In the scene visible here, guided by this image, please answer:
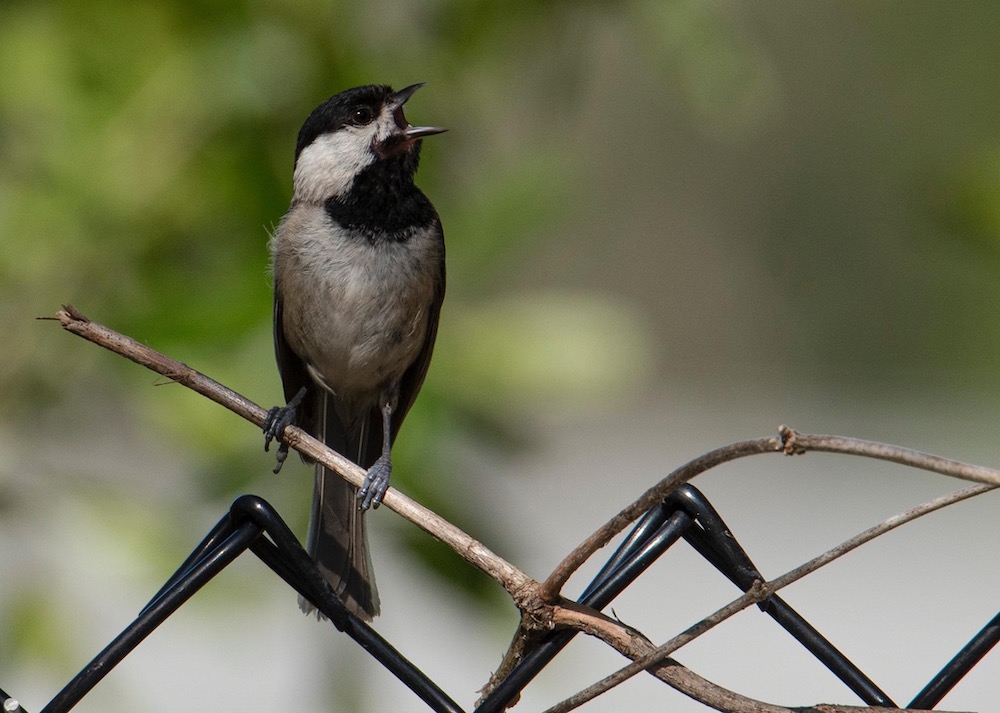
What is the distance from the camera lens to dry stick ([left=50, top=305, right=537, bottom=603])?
4.06 ft

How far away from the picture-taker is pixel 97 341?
1.29 metres

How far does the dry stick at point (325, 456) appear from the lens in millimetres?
1238

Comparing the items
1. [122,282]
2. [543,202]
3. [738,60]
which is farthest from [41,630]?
[738,60]

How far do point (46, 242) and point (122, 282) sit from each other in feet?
0.44

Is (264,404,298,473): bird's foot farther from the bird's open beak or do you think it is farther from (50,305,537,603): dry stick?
the bird's open beak

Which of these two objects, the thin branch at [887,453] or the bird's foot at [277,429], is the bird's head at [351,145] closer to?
the bird's foot at [277,429]

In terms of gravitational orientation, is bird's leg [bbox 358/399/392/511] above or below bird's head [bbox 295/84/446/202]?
below

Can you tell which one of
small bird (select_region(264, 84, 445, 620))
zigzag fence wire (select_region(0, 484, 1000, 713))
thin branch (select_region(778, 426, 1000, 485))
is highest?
small bird (select_region(264, 84, 445, 620))

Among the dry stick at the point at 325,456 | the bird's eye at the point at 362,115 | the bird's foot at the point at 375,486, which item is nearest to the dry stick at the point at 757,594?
the dry stick at the point at 325,456

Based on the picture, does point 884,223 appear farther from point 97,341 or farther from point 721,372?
point 97,341

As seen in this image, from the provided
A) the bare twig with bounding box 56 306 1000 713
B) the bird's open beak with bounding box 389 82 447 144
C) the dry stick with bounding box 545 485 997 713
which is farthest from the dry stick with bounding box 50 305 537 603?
the bird's open beak with bounding box 389 82 447 144

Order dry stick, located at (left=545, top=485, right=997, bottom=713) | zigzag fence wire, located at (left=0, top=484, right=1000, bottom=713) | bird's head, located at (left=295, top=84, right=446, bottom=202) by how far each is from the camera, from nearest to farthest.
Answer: dry stick, located at (left=545, top=485, right=997, bottom=713) → zigzag fence wire, located at (left=0, top=484, right=1000, bottom=713) → bird's head, located at (left=295, top=84, right=446, bottom=202)

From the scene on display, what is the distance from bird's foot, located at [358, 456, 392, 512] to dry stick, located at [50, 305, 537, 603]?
65 millimetres

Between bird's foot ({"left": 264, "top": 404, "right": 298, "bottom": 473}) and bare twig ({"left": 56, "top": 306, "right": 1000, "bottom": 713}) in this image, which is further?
bird's foot ({"left": 264, "top": 404, "right": 298, "bottom": 473})
